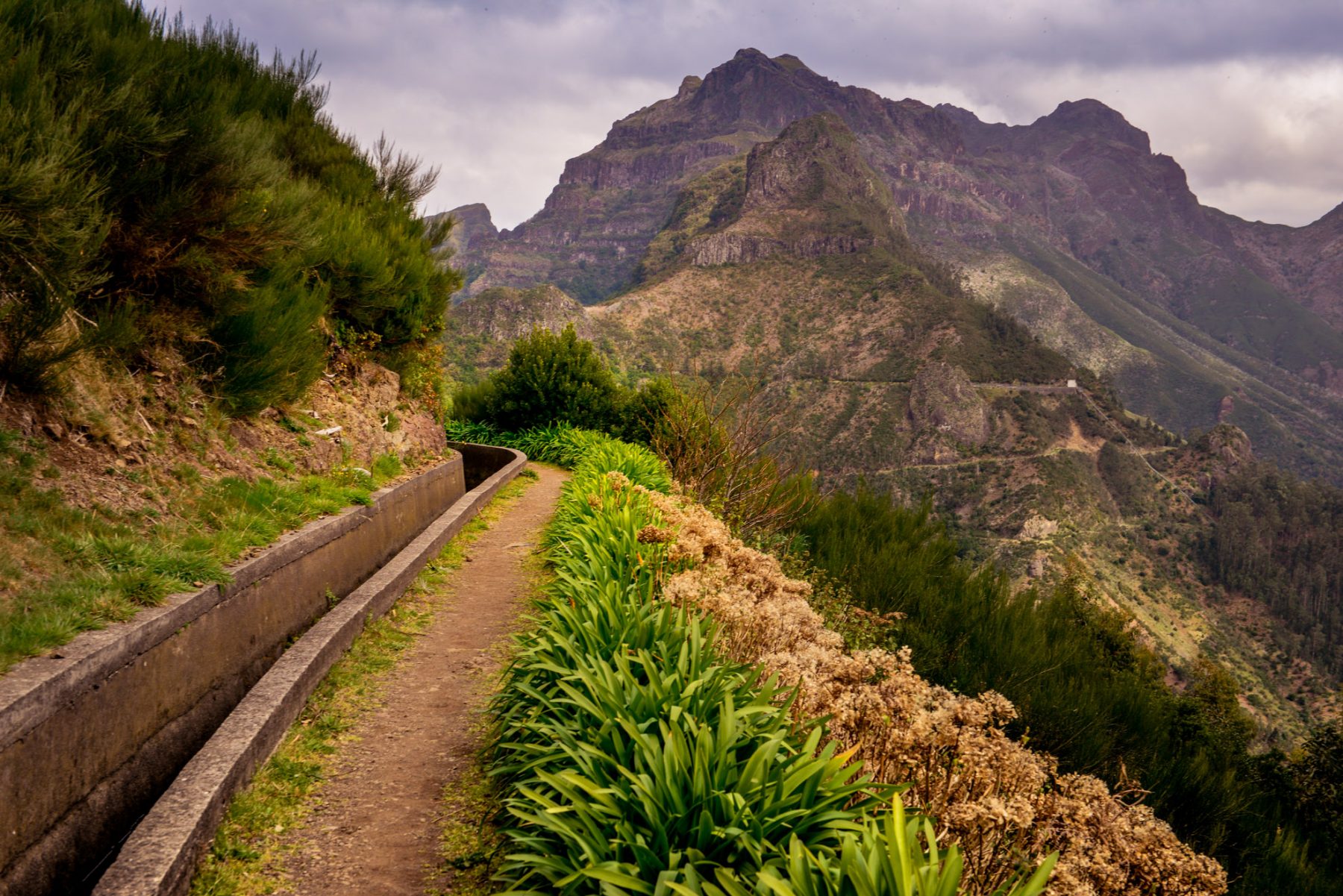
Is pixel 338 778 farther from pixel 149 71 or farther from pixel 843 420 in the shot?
pixel 843 420

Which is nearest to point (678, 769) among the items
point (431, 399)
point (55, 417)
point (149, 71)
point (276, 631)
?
point (276, 631)

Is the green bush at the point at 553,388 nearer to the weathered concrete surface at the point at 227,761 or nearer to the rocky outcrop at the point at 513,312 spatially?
the weathered concrete surface at the point at 227,761

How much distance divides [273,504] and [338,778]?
Result: 247 cm

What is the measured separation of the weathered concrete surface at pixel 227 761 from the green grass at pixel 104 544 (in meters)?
0.62

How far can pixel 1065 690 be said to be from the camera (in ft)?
21.6

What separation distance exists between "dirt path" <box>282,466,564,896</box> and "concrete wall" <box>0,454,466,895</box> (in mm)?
728

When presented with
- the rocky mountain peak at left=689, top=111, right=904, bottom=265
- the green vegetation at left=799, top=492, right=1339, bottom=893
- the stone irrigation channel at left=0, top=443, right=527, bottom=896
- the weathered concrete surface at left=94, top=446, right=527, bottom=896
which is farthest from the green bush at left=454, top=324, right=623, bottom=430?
the rocky mountain peak at left=689, top=111, right=904, bottom=265

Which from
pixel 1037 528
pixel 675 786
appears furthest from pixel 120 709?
pixel 1037 528

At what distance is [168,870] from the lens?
2342 mm

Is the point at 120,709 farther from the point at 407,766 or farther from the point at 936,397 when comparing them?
the point at 936,397

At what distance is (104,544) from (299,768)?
1.45 metres

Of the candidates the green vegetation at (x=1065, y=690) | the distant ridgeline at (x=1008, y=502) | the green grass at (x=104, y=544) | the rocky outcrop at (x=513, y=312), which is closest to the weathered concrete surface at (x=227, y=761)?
the green grass at (x=104, y=544)

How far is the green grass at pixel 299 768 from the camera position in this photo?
2.63 m

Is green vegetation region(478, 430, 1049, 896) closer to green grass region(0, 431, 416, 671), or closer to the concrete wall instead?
the concrete wall
